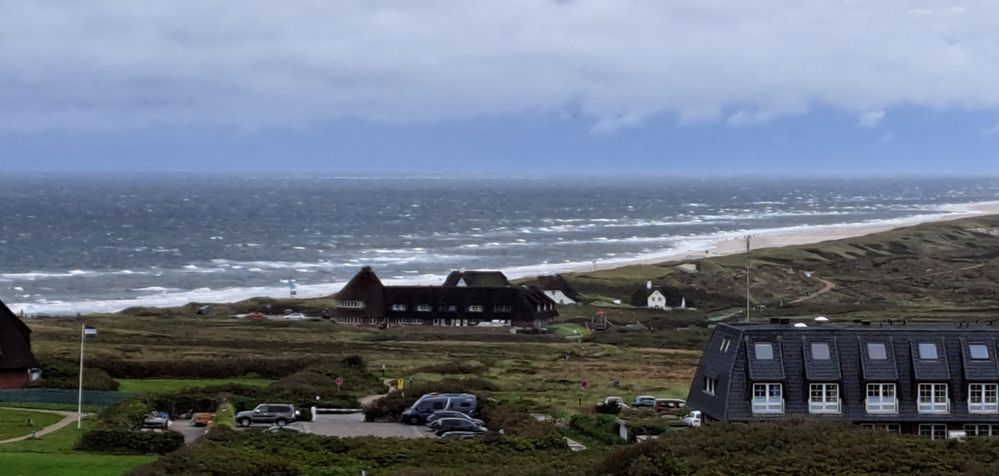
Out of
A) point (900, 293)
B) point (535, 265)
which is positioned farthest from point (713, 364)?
point (535, 265)

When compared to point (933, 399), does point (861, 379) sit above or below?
above

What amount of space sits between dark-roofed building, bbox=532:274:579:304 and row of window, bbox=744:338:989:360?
220 feet

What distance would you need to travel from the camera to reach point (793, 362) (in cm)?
3816

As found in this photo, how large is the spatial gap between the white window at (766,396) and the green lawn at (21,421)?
815 inches

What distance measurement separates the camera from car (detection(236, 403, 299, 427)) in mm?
42469

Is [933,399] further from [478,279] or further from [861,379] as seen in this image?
[478,279]

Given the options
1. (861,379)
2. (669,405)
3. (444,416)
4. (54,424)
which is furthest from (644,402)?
(54,424)

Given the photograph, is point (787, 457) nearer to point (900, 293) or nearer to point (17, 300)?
point (900, 293)

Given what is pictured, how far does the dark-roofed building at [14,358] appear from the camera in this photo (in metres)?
51.7

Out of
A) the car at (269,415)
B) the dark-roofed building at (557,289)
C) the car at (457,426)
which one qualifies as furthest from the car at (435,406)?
→ the dark-roofed building at (557,289)

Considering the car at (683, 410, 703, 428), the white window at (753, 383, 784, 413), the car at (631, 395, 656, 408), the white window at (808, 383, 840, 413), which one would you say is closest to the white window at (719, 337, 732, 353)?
the white window at (753, 383, 784, 413)

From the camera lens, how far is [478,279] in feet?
327

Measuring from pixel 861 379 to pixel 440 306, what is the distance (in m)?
52.9

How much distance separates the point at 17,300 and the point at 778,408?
89.4 meters
